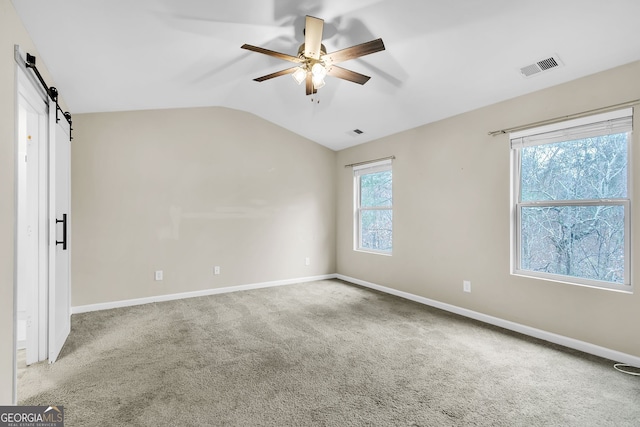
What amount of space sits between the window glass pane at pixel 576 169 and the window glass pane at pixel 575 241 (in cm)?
14

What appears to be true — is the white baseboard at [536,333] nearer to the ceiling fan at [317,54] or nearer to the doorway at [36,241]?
the ceiling fan at [317,54]

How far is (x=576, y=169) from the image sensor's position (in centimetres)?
296

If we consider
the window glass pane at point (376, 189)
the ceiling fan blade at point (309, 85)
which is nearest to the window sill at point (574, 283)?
the window glass pane at point (376, 189)

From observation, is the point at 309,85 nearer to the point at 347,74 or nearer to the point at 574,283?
the point at 347,74

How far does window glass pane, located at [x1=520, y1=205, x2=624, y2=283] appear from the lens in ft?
8.95

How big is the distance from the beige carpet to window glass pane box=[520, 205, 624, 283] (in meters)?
0.73

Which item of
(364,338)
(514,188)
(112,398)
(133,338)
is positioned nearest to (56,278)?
(133,338)

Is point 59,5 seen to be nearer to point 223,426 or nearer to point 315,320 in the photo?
point 223,426

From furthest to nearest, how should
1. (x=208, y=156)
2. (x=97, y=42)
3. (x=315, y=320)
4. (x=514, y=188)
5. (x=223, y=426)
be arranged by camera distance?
1. (x=208, y=156)
2. (x=315, y=320)
3. (x=514, y=188)
4. (x=97, y=42)
5. (x=223, y=426)

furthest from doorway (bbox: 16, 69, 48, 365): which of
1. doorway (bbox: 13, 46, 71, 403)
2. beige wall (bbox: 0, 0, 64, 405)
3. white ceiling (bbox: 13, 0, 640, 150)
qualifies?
beige wall (bbox: 0, 0, 64, 405)

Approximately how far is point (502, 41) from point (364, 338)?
284 centimetres

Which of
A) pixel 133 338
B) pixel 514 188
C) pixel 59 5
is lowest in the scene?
pixel 133 338

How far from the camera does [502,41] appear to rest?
257cm

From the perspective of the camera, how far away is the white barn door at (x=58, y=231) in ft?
8.61
